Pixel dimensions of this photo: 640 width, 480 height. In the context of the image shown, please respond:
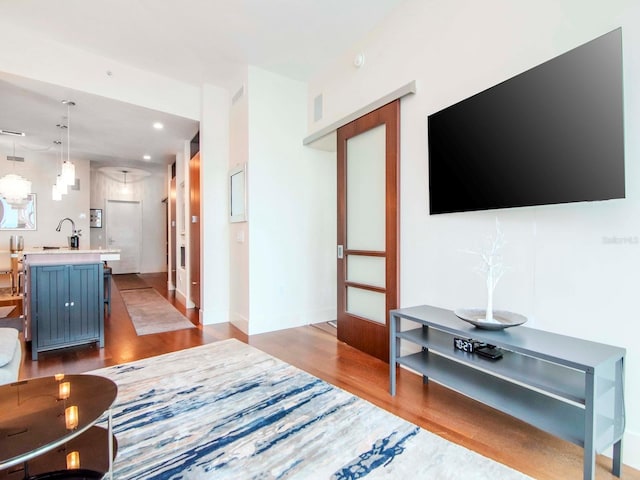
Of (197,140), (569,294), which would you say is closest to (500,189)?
(569,294)

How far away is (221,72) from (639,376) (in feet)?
15.5

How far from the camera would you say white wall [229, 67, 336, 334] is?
3850 mm

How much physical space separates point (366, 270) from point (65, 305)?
321 centimetres

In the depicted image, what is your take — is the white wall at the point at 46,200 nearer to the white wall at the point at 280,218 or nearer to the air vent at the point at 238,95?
the air vent at the point at 238,95

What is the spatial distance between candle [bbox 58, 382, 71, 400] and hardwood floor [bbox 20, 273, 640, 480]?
157 cm

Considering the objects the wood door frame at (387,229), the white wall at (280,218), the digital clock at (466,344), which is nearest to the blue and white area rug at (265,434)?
the digital clock at (466,344)

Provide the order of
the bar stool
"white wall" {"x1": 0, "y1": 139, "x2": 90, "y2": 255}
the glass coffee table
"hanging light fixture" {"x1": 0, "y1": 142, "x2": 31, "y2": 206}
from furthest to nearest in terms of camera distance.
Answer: "white wall" {"x1": 0, "y1": 139, "x2": 90, "y2": 255} → "hanging light fixture" {"x1": 0, "y1": 142, "x2": 31, "y2": 206} → the bar stool → the glass coffee table

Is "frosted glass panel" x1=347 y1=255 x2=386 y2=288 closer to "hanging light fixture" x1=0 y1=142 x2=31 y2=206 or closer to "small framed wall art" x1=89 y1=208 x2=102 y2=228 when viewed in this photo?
"hanging light fixture" x1=0 y1=142 x2=31 y2=206

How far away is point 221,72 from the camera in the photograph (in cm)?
399

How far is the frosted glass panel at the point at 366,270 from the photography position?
3.06 metres

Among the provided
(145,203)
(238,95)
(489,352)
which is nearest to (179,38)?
(238,95)

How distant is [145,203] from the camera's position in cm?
945

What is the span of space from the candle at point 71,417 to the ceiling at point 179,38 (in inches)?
126

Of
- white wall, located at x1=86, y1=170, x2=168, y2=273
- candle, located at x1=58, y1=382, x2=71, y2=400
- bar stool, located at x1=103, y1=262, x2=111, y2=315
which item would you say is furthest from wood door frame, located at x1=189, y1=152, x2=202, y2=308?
white wall, located at x1=86, y1=170, x2=168, y2=273
